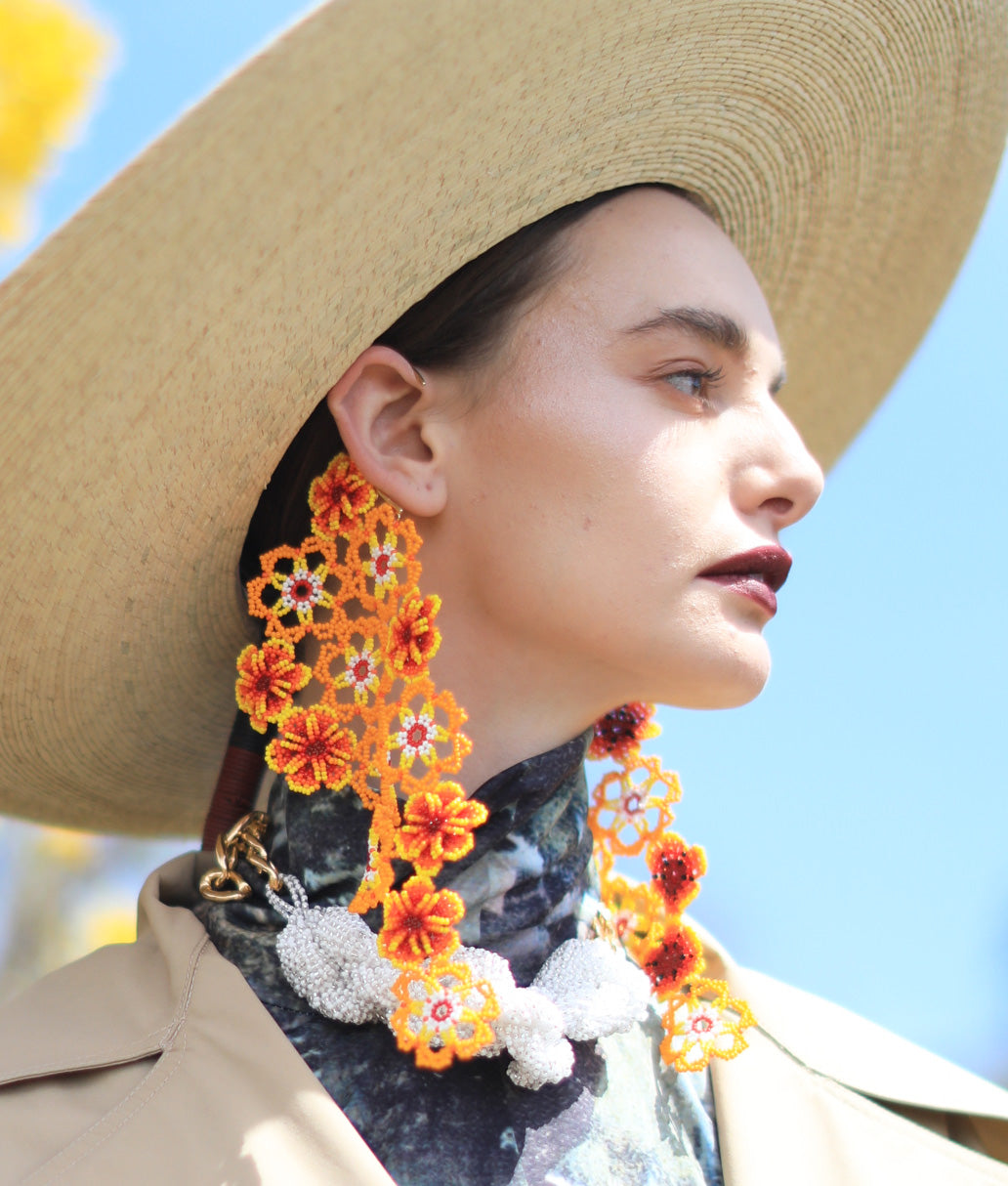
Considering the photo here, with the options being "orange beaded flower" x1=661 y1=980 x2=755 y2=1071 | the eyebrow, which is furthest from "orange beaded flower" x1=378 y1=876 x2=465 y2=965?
the eyebrow

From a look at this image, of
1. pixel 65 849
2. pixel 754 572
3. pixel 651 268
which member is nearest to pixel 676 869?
pixel 754 572

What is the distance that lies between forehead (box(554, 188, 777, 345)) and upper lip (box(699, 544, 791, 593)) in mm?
304

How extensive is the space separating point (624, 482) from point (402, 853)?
484 millimetres

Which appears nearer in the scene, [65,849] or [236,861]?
[236,861]

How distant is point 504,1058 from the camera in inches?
51.3

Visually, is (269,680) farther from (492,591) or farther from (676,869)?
(676,869)

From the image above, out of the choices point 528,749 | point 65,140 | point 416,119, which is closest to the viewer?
point 416,119

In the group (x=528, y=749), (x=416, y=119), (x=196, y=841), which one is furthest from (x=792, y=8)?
(x=196, y=841)

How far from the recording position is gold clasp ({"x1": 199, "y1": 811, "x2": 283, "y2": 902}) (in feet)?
4.57

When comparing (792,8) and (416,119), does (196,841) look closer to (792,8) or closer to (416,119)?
(416,119)

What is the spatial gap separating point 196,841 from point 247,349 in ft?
3.78

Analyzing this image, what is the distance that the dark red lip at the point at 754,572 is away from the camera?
4.35 ft

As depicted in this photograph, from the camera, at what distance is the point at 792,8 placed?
150 centimetres

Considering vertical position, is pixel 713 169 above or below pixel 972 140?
below
